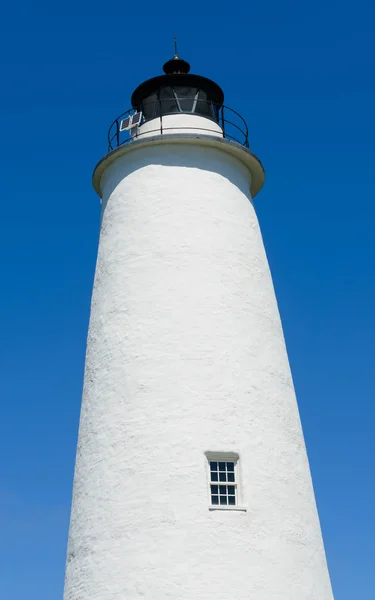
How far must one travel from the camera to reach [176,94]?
65.7 feet

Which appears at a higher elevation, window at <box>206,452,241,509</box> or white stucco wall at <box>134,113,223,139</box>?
white stucco wall at <box>134,113,223,139</box>

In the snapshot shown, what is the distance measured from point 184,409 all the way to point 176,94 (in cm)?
838

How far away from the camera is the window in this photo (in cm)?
1509

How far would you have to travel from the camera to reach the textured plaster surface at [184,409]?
14594 millimetres

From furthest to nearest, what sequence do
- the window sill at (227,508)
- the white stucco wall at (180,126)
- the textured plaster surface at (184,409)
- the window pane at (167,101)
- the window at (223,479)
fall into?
the window pane at (167,101) → the white stucco wall at (180,126) → the window at (223,479) → the window sill at (227,508) → the textured plaster surface at (184,409)

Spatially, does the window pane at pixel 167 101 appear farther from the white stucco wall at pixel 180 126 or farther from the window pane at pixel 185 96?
the white stucco wall at pixel 180 126

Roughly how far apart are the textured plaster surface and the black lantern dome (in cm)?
191

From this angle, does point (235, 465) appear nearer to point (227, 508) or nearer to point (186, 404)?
point (227, 508)

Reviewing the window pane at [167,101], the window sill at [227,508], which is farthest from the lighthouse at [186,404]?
the window pane at [167,101]

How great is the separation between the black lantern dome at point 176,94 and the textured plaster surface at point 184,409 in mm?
1913

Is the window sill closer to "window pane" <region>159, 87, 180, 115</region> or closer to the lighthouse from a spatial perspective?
the lighthouse

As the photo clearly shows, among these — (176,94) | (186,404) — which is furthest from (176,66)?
(186,404)

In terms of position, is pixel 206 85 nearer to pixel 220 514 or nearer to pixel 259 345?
pixel 259 345

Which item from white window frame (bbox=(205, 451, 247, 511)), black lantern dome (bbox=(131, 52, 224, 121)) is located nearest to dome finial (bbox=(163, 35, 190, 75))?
black lantern dome (bbox=(131, 52, 224, 121))
